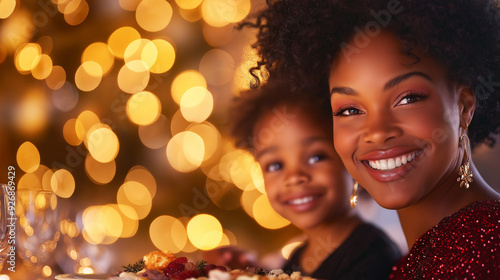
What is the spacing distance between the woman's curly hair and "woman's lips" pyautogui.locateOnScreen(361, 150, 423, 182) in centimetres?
13

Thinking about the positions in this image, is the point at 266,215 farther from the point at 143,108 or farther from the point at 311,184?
the point at 143,108

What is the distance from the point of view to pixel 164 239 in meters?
1.62

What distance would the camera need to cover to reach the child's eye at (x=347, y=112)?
1242 mm

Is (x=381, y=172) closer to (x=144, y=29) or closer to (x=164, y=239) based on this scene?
(x=164, y=239)

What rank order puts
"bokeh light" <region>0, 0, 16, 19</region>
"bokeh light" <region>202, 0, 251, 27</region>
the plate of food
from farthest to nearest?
"bokeh light" <region>0, 0, 16, 19</region>
"bokeh light" <region>202, 0, 251, 27</region>
the plate of food

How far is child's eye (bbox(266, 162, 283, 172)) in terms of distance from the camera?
1396 millimetres

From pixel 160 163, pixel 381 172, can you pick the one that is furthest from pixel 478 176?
pixel 160 163

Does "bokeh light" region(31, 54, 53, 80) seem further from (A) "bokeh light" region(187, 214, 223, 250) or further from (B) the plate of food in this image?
(B) the plate of food

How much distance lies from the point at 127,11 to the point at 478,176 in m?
1.09

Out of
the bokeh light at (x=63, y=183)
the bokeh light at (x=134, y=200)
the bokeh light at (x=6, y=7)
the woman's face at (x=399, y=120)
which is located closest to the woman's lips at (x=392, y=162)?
the woman's face at (x=399, y=120)

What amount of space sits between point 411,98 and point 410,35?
0.13 metres

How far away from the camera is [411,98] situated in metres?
1.17

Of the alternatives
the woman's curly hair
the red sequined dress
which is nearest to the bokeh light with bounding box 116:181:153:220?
the woman's curly hair

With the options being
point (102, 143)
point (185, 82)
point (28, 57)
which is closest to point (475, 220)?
point (185, 82)
